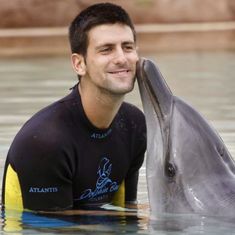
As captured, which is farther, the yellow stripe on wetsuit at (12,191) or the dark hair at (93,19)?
the yellow stripe on wetsuit at (12,191)

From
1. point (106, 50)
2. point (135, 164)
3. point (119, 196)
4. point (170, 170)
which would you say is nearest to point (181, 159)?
point (170, 170)

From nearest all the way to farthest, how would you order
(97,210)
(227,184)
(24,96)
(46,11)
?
(227,184), (97,210), (24,96), (46,11)

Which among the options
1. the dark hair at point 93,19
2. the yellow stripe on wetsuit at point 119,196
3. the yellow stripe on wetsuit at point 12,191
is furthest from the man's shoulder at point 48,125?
the yellow stripe on wetsuit at point 119,196

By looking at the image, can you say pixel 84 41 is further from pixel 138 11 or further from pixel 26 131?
pixel 138 11

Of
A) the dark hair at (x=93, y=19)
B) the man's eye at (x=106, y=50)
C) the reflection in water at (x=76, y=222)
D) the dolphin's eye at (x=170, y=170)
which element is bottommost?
the reflection in water at (x=76, y=222)

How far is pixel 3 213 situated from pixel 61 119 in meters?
0.77

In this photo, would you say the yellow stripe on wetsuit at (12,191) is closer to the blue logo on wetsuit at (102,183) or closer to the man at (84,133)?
the man at (84,133)

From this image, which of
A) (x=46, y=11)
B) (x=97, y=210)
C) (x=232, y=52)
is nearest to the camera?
(x=97, y=210)

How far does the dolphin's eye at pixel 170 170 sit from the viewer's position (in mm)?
6566

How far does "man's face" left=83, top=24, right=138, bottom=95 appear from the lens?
21.9 ft

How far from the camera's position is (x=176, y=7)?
21.8m

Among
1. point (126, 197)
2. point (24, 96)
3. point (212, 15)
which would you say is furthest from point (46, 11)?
point (126, 197)

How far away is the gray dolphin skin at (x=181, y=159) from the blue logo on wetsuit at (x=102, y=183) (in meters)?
0.43

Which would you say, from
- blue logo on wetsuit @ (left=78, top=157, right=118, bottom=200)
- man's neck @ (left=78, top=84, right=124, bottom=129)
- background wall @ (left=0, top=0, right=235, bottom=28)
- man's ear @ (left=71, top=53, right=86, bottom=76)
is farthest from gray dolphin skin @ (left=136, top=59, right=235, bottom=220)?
background wall @ (left=0, top=0, right=235, bottom=28)
